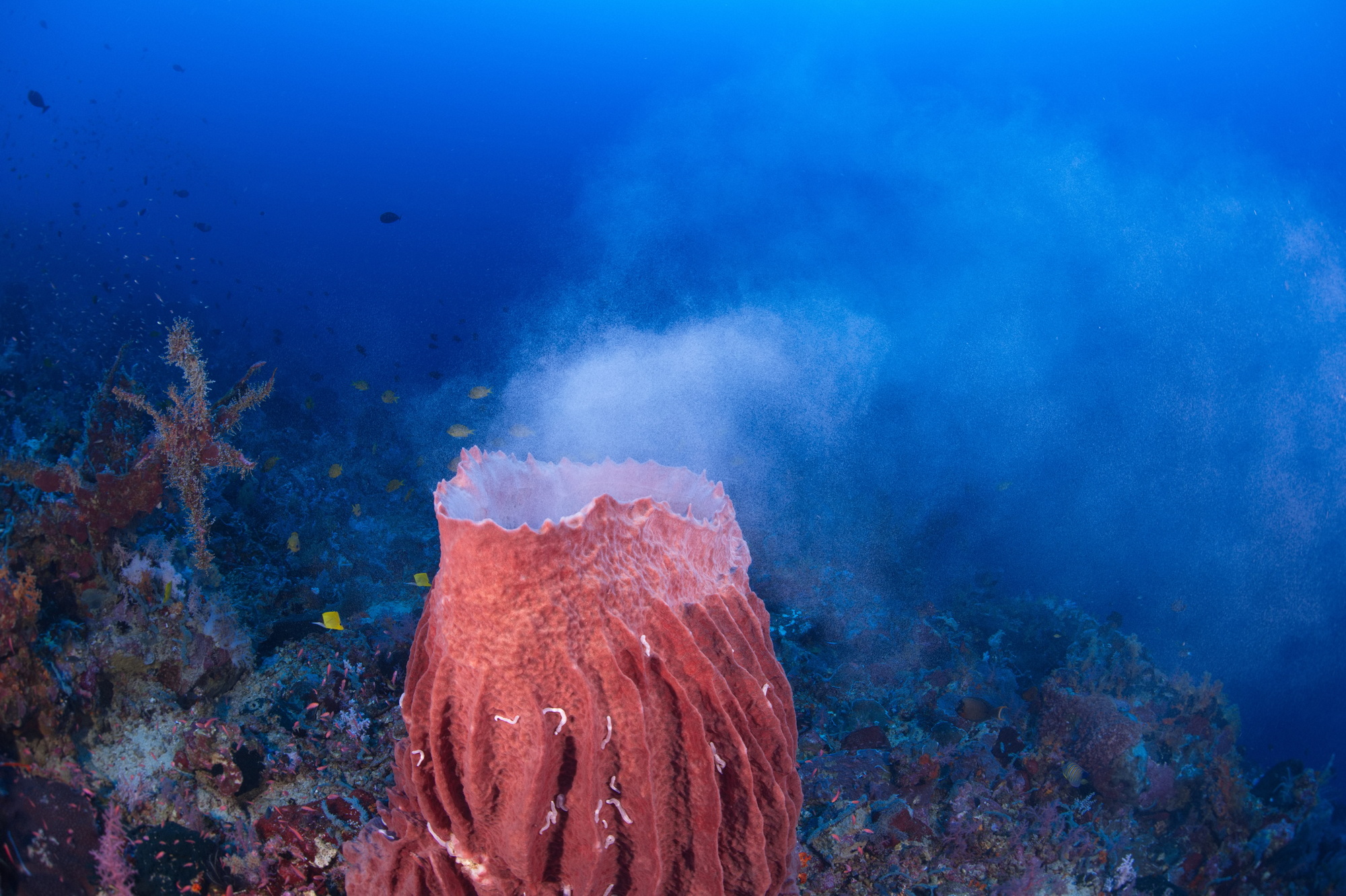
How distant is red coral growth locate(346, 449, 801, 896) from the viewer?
160 centimetres

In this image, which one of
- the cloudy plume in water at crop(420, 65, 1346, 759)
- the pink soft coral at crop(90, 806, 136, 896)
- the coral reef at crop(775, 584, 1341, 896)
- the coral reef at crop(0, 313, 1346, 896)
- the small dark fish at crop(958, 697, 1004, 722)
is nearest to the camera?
the coral reef at crop(0, 313, 1346, 896)

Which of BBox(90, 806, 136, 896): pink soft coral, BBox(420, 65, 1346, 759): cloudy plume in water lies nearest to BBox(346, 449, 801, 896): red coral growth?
BBox(90, 806, 136, 896): pink soft coral

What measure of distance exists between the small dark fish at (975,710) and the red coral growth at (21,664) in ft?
26.3

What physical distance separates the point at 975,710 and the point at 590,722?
22.8 feet

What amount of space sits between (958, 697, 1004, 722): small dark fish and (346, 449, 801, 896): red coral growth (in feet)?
19.6

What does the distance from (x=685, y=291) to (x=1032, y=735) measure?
49.9 ft

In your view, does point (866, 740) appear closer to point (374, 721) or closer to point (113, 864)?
point (374, 721)

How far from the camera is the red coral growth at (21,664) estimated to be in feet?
10.5

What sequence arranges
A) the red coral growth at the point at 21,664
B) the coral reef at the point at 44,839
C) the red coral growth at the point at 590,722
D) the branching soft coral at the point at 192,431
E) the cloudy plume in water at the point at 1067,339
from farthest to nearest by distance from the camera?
the cloudy plume in water at the point at 1067,339
the branching soft coral at the point at 192,431
the red coral growth at the point at 21,664
the coral reef at the point at 44,839
the red coral growth at the point at 590,722

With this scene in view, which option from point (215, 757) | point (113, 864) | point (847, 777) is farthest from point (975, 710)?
point (113, 864)

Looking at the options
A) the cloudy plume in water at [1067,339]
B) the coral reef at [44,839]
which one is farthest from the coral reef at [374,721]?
the cloudy plume in water at [1067,339]

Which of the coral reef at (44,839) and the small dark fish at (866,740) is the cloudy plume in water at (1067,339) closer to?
the small dark fish at (866,740)

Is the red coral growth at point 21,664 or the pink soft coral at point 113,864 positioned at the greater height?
the red coral growth at point 21,664

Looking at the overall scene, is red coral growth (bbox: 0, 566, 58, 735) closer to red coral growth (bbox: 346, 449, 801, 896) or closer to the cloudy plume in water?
red coral growth (bbox: 346, 449, 801, 896)
